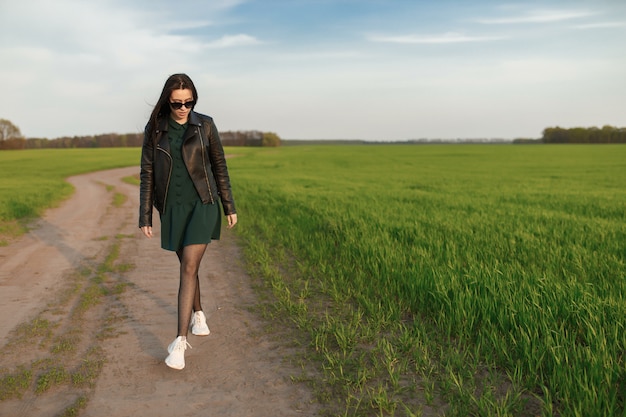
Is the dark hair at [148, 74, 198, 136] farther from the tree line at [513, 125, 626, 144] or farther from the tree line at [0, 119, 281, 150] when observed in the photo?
the tree line at [513, 125, 626, 144]

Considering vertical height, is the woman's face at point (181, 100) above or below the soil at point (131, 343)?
above

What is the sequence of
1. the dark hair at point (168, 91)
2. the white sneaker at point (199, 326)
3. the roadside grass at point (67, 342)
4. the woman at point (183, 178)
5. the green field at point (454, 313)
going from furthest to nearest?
1. the white sneaker at point (199, 326)
2. the woman at point (183, 178)
3. the dark hair at point (168, 91)
4. the roadside grass at point (67, 342)
5. the green field at point (454, 313)

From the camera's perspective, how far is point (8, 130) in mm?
93438

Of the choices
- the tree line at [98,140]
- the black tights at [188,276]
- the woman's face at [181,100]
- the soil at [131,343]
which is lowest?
the soil at [131,343]

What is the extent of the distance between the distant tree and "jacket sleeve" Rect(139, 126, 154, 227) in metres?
106

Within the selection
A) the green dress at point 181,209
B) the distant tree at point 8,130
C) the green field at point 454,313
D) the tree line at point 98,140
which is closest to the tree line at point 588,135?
the tree line at point 98,140

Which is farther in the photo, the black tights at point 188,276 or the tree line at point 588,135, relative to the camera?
the tree line at point 588,135

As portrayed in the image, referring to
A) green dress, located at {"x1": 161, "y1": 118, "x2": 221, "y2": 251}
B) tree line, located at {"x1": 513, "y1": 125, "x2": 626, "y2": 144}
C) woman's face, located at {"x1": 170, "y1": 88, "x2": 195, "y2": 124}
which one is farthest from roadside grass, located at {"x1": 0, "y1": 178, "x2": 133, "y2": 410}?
tree line, located at {"x1": 513, "y1": 125, "x2": 626, "y2": 144}

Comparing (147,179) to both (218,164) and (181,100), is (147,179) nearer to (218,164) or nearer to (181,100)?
(218,164)

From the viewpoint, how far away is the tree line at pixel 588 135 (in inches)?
4225

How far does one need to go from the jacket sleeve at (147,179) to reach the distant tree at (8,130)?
349 feet

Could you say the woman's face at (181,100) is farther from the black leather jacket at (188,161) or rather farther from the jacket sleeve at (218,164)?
the jacket sleeve at (218,164)

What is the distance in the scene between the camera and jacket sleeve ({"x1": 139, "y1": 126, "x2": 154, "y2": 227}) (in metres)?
4.01

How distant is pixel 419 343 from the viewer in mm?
4031
